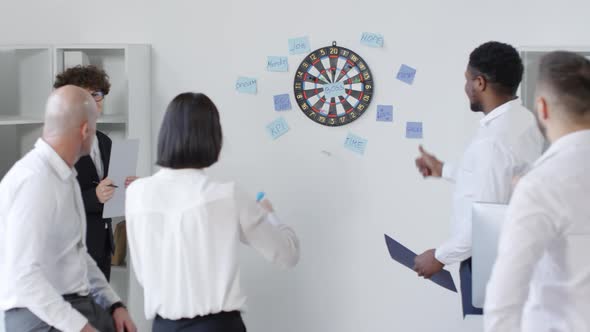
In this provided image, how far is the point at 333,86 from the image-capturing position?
3922 millimetres

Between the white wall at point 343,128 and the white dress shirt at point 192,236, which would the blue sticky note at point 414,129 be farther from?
the white dress shirt at point 192,236

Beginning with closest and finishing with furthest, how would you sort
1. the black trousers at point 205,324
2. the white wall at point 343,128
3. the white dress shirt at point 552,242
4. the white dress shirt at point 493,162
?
the white dress shirt at point 552,242 < the black trousers at point 205,324 < the white dress shirt at point 493,162 < the white wall at point 343,128

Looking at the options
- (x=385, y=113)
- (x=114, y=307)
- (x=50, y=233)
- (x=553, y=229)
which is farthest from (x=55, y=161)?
(x=385, y=113)

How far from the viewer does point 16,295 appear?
2117 millimetres

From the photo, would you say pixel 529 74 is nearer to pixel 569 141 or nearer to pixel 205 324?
pixel 569 141

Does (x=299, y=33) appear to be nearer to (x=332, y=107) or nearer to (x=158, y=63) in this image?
(x=332, y=107)

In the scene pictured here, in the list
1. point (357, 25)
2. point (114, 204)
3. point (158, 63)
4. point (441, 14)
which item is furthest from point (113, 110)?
point (441, 14)

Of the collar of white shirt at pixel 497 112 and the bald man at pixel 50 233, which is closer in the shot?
the bald man at pixel 50 233

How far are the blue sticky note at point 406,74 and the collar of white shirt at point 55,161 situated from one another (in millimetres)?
2022

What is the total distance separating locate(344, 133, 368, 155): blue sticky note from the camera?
12.8ft

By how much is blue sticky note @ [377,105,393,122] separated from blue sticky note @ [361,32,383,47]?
12.3 inches

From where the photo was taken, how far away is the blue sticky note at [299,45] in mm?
3930

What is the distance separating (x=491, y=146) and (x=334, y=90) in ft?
4.41

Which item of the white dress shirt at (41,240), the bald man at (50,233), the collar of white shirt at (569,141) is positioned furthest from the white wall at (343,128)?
the collar of white shirt at (569,141)
